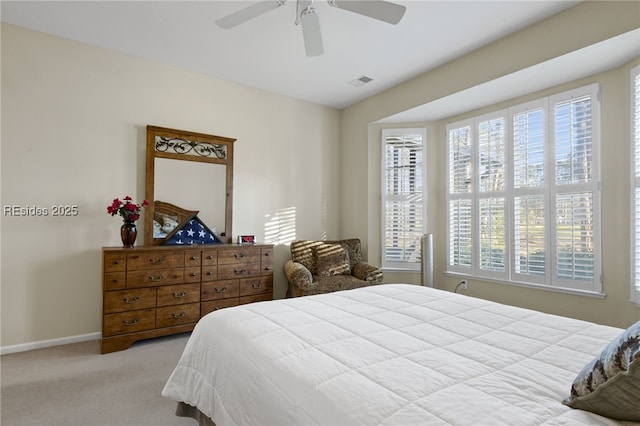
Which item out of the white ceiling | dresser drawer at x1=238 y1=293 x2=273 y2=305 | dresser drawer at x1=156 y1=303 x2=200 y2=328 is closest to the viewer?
the white ceiling

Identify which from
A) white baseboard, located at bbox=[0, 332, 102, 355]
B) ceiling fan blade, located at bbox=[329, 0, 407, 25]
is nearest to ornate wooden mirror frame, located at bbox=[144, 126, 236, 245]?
white baseboard, located at bbox=[0, 332, 102, 355]

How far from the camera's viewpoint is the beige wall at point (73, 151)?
3041mm

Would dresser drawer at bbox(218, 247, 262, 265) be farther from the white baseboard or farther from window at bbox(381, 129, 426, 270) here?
window at bbox(381, 129, 426, 270)

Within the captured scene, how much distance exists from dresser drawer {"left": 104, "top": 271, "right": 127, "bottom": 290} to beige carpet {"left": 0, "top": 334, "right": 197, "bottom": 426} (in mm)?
592

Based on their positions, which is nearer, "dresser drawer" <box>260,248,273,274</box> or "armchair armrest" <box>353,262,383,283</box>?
"dresser drawer" <box>260,248,273,274</box>

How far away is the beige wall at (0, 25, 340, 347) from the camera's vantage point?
304 cm

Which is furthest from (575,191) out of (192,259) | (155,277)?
(155,277)

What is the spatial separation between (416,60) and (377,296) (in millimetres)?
2671

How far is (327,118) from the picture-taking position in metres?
5.14

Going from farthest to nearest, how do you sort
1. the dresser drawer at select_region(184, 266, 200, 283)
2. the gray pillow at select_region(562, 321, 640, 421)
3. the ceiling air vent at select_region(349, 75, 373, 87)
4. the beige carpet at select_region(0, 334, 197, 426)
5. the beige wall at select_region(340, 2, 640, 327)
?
1. the ceiling air vent at select_region(349, 75, 373, 87)
2. the dresser drawer at select_region(184, 266, 200, 283)
3. the beige wall at select_region(340, 2, 640, 327)
4. the beige carpet at select_region(0, 334, 197, 426)
5. the gray pillow at select_region(562, 321, 640, 421)

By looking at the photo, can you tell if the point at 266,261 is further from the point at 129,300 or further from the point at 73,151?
the point at 73,151

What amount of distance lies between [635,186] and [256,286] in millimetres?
3642

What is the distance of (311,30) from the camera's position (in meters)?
2.35

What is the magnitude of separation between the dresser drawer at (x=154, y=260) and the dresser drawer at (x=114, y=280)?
0.09 meters
